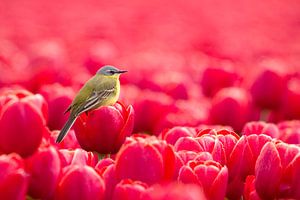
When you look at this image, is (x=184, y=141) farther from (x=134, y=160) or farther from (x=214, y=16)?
(x=214, y=16)

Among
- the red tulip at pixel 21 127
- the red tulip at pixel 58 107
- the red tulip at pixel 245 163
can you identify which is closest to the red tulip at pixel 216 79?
the red tulip at pixel 58 107

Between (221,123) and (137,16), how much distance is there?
7.56 metres

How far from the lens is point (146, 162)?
3.69 feet

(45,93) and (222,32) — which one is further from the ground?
(45,93)

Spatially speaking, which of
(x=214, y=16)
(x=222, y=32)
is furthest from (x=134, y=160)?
(x=214, y=16)

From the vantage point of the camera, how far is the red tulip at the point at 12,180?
3.38 ft

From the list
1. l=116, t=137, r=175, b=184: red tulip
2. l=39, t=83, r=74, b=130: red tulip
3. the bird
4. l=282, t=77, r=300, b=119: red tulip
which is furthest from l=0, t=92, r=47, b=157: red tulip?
l=282, t=77, r=300, b=119: red tulip

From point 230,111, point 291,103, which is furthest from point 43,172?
point 291,103

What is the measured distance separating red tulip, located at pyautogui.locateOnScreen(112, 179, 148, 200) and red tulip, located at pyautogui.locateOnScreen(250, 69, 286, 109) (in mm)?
1238

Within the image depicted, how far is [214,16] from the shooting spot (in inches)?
402

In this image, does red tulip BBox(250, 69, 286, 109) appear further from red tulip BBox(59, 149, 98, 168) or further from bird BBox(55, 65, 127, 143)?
red tulip BBox(59, 149, 98, 168)

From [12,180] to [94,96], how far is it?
0.72 meters

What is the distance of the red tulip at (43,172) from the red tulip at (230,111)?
992 millimetres

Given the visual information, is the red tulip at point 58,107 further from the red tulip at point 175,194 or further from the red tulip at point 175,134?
the red tulip at point 175,194
